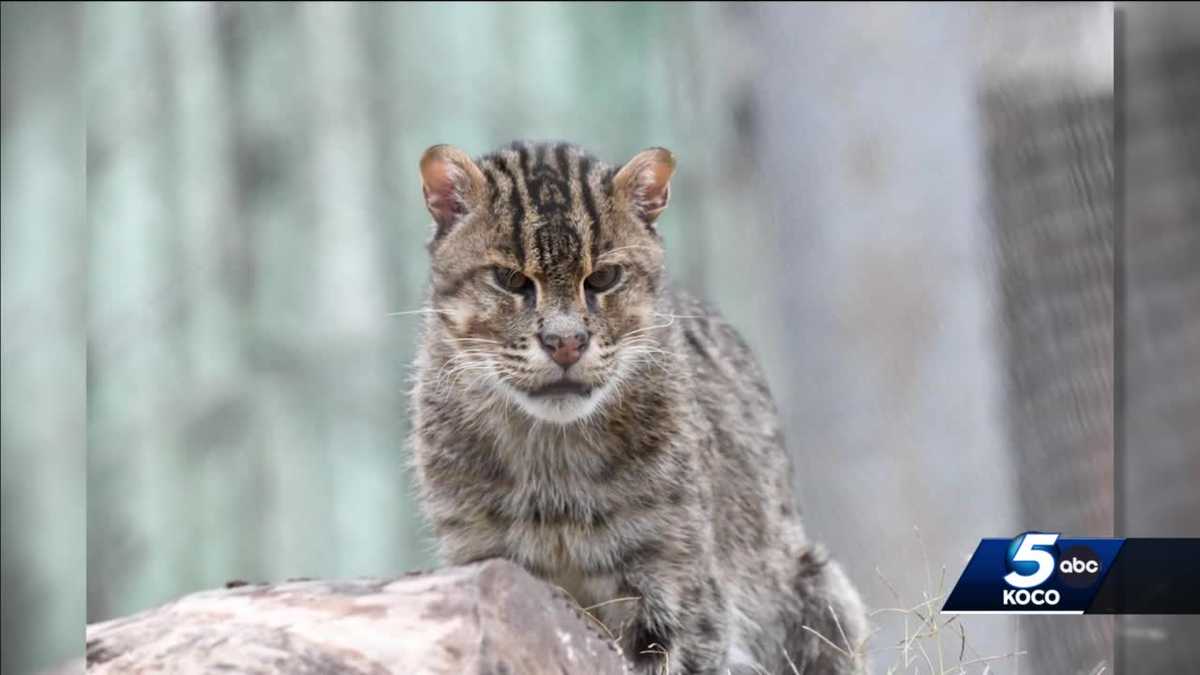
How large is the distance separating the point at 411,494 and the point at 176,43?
1.39m

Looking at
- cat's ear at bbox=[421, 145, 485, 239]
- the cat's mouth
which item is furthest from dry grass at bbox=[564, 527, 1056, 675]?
cat's ear at bbox=[421, 145, 485, 239]

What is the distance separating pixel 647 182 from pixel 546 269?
0.40 meters

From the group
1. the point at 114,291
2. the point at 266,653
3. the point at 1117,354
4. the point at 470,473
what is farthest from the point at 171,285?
the point at 1117,354

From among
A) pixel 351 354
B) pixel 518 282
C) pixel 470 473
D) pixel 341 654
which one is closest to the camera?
pixel 341 654

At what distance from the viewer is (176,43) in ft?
11.7

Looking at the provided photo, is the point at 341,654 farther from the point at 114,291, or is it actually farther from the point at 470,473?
the point at 114,291

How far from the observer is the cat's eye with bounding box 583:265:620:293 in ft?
9.71

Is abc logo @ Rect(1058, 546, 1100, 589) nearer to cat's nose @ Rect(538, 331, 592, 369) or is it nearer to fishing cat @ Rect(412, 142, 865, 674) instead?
Answer: fishing cat @ Rect(412, 142, 865, 674)

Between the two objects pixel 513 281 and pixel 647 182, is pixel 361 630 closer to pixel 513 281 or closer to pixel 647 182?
pixel 513 281

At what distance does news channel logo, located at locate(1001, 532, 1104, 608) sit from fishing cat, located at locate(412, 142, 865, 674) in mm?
520

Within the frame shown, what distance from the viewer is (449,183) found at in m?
3.05

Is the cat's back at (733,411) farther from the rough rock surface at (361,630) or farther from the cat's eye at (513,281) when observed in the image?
the rough rock surface at (361,630)

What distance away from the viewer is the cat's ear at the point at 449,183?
3.01m

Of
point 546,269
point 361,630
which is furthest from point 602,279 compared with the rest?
point 361,630
